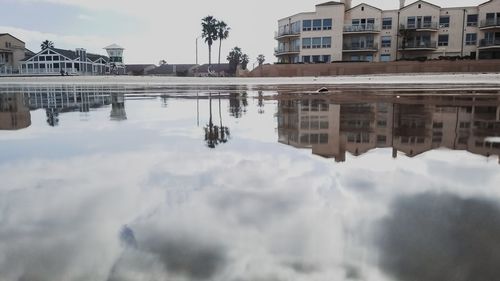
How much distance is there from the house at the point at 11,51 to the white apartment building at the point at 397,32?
68038 mm

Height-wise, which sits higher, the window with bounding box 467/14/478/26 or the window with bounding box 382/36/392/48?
the window with bounding box 467/14/478/26

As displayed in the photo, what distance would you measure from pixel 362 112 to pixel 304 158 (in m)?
4.74

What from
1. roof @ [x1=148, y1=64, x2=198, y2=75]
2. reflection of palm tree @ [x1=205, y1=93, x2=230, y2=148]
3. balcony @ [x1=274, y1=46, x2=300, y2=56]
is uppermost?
balcony @ [x1=274, y1=46, x2=300, y2=56]

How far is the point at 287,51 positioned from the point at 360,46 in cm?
1277

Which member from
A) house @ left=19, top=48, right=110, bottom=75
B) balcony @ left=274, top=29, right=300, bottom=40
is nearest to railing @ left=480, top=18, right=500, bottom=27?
balcony @ left=274, top=29, right=300, bottom=40

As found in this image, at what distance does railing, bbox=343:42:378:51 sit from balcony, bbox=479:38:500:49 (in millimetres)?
15919

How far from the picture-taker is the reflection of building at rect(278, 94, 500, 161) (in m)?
4.89

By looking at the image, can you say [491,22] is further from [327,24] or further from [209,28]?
[209,28]

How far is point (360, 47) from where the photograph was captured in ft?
228

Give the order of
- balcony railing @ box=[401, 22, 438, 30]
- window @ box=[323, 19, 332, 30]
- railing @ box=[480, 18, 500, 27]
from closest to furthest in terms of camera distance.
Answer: railing @ box=[480, 18, 500, 27] → balcony railing @ box=[401, 22, 438, 30] → window @ box=[323, 19, 332, 30]

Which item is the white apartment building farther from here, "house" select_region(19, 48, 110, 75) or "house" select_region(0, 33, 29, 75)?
"house" select_region(0, 33, 29, 75)

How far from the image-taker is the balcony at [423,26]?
66631 millimetres

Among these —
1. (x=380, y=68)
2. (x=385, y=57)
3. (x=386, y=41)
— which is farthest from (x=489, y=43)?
(x=380, y=68)

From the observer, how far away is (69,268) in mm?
1828
